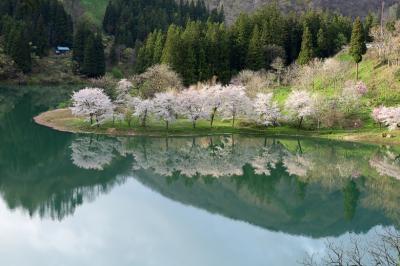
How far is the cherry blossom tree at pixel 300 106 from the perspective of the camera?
206 ft

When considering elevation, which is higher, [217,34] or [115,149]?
[217,34]

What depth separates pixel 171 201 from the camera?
37.8 metres

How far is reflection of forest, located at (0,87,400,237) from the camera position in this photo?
35.6 meters

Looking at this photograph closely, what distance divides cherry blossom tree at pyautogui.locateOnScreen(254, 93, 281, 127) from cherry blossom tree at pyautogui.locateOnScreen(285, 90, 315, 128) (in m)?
2.18

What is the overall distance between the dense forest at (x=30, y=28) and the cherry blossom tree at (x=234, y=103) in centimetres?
5993

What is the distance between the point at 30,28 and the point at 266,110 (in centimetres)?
7470

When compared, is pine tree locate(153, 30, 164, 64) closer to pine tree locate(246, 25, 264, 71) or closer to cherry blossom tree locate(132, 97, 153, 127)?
pine tree locate(246, 25, 264, 71)

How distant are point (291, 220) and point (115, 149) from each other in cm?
2463

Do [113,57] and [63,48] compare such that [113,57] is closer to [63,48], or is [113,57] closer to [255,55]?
[63,48]

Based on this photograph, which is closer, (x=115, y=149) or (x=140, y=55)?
(x=115, y=149)

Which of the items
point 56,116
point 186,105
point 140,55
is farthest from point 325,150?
point 140,55

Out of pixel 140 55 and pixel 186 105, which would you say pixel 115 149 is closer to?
pixel 186 105

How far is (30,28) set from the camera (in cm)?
11525

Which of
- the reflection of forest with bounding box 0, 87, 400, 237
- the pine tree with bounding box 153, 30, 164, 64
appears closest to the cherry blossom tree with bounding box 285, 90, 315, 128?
the reflection of forest with bounding box 0, 87, 400, 237
